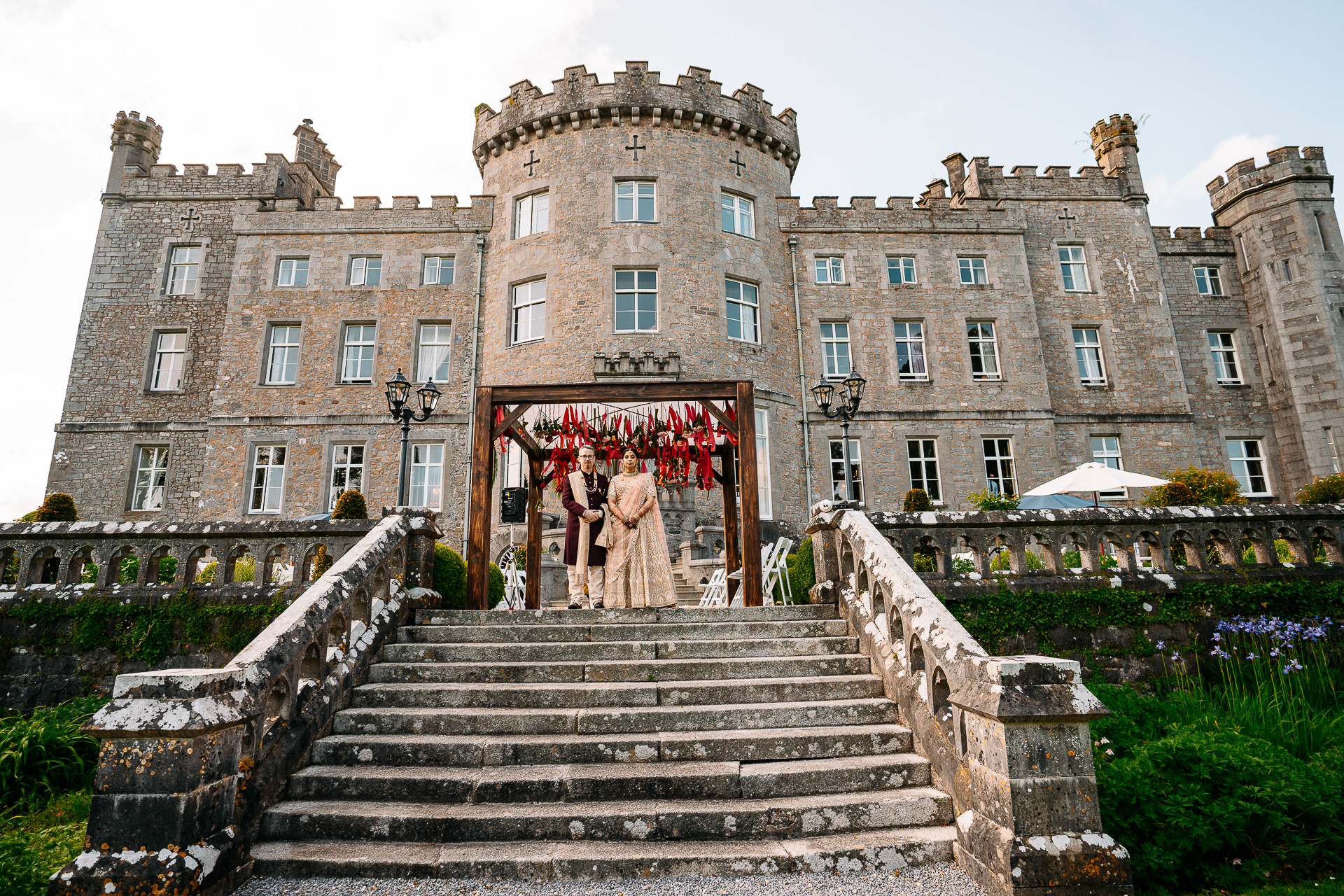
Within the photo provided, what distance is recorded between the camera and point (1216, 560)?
7.17m

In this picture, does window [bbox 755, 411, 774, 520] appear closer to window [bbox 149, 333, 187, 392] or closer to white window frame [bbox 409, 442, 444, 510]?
white window frame [bbox 409, 442, 444, 510]

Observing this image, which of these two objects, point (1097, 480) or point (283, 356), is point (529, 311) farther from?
point (1097, 480)

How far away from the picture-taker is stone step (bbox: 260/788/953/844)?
3957mm

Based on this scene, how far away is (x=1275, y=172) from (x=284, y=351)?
29.2 m

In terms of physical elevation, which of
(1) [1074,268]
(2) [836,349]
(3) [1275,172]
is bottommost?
(2) [836,349]

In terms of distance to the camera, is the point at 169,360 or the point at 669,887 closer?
the point at 669,887

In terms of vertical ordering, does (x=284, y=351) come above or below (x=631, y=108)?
below

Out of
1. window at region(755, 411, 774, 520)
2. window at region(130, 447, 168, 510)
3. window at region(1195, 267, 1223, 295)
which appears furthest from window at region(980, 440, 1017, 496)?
window at region(130, 447, 168, 510)

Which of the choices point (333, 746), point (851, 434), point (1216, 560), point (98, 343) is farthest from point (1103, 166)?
point (98, 343)

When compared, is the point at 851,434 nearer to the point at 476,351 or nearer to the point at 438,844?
the point at 476,351

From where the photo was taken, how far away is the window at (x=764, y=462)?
17.1 m

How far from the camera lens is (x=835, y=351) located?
63.5 ft

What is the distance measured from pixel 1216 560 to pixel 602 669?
257 inches

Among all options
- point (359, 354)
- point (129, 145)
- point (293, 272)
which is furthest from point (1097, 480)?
point (129, 145)
